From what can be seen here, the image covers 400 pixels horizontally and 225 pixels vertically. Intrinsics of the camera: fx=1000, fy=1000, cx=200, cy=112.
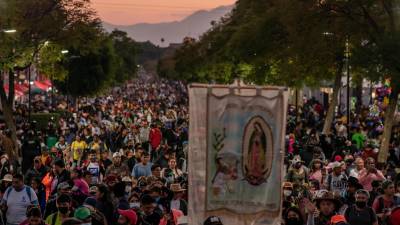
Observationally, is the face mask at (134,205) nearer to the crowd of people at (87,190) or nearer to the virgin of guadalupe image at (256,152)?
the crowd of people at (87,190)

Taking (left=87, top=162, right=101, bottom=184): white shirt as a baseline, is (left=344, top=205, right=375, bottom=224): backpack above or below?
above

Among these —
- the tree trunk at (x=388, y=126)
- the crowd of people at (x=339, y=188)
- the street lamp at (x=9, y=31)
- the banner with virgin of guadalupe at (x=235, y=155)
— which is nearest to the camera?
the banner with virgin of guadalupe at (x=235, y=155)

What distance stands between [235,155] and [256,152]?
0.19m

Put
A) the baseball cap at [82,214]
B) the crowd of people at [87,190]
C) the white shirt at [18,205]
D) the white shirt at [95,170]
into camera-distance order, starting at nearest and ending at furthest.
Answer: the baseball cap at [82,214], the crowd of people at [87,190], the white shirt at [18,205], the white shirt at [95,170]

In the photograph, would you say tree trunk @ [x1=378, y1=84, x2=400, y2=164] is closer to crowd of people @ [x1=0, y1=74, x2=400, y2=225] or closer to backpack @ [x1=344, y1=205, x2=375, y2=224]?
crowd of people @ [x1=0, y1=74, x2=400, y2=225]

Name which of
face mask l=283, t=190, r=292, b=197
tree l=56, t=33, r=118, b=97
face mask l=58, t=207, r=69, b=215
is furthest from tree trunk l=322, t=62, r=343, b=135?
tree l=56, t=33, r=118, b=97

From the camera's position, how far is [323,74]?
4422 cm

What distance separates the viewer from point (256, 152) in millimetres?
8914

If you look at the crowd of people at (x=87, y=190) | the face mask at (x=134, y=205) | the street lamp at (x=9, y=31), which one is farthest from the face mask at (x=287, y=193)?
the street lamp at (x=9, y=31)

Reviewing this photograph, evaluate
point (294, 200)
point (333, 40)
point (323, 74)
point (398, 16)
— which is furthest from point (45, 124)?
point (294, 200)

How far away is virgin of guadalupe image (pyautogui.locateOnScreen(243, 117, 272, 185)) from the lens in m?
8.90

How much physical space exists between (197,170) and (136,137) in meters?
23.0

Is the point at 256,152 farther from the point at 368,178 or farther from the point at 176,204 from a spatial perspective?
the point at 368,178

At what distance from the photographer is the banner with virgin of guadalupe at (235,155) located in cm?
890
